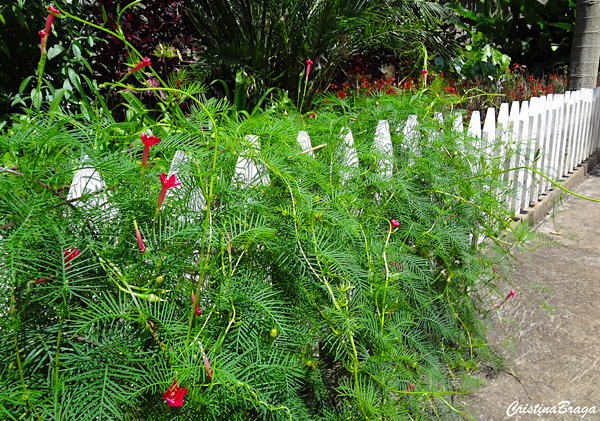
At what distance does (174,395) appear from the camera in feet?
2.83

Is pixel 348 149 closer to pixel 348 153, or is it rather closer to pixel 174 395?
pixel 348 153

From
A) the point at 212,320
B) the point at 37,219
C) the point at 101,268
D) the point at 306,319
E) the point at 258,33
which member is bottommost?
the point at 306,319

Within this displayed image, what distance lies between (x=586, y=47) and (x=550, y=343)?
4886mm

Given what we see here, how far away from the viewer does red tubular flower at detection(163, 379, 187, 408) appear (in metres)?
0.84

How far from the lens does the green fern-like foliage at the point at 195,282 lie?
0.84m

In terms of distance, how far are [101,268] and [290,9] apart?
3.86 m

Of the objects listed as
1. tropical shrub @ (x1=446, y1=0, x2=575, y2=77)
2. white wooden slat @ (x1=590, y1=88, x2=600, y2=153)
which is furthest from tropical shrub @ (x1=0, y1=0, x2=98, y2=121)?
tropical shrub @ (x1=446, y1=0, x2=575, y2=77)

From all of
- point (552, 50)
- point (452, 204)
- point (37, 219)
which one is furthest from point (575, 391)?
point (552, 50)

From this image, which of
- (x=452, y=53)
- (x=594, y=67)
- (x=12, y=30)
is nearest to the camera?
(x=12, y=30)

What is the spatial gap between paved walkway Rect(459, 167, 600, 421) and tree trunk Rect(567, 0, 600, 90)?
340 cm

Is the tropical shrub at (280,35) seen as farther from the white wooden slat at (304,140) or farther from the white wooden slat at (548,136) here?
the white wooden slat at (304,140)

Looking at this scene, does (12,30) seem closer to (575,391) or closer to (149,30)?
(149,30)

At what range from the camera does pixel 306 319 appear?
1.22 metres

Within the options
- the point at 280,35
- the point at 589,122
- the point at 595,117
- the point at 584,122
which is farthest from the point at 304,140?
the point at 595,117
